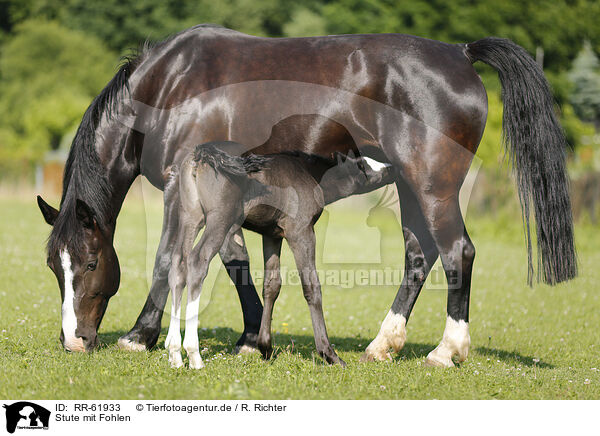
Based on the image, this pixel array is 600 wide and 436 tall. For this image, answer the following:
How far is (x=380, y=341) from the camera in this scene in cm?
580

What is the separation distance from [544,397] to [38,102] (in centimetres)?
4139

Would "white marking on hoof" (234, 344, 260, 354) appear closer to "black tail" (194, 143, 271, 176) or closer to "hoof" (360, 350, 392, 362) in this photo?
"hoof" (360, 350, 392, 362)

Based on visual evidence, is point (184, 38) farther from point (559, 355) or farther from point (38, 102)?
point (38, 102)

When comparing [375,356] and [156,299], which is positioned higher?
[156,299]

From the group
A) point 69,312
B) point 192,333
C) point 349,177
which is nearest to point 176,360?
point 192,333

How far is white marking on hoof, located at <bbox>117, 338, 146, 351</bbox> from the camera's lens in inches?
231

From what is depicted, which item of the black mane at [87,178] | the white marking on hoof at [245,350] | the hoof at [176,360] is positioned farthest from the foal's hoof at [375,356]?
the black mane at [87,178]

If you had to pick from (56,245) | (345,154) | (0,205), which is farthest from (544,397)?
(0,205)

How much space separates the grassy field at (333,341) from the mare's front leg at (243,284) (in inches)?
10.8

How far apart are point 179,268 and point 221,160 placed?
961mm

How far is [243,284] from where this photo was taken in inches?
245

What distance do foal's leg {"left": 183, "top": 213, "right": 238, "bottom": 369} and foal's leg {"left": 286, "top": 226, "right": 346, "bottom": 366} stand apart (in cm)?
64
